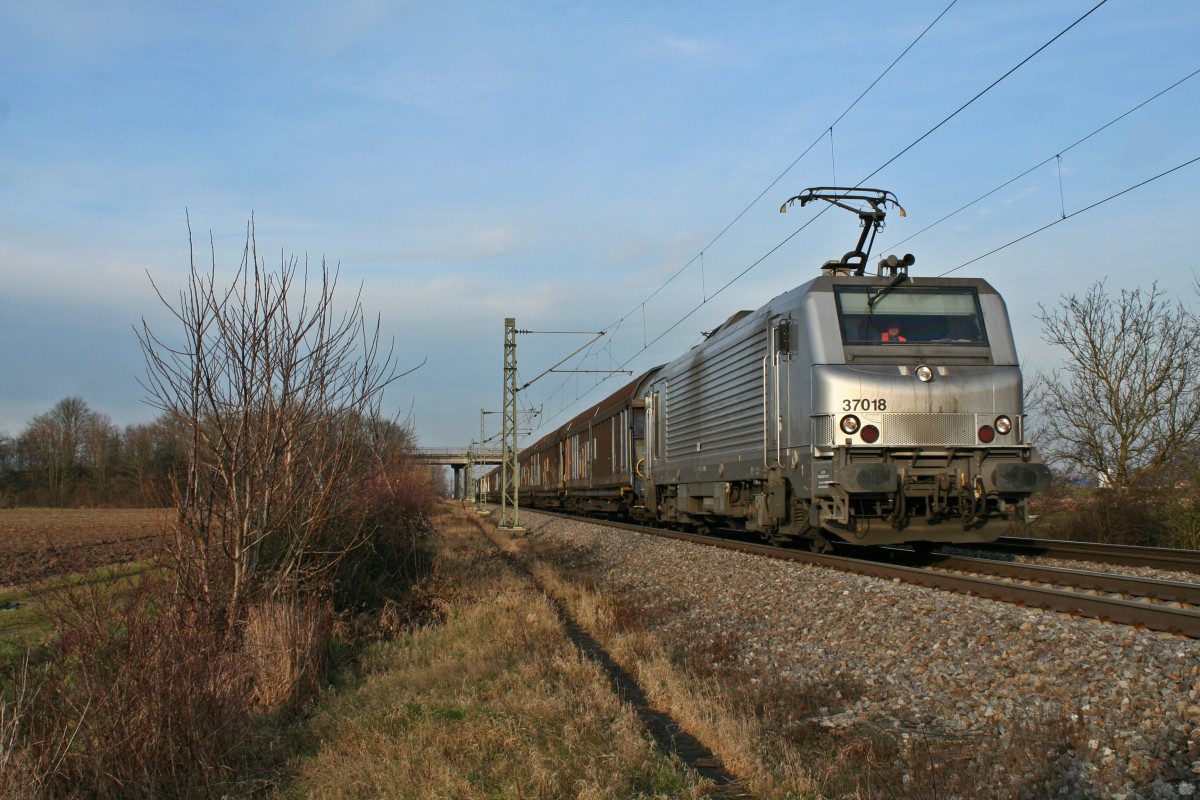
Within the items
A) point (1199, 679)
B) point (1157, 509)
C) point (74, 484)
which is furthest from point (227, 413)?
point (74, 484)

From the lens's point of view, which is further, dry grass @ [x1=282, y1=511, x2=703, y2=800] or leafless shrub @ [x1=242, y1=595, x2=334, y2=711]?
leafless shrub @ [x1=242, y1=595, x2=334, y2=711]

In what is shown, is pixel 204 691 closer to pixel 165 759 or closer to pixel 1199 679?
pixel 165 759

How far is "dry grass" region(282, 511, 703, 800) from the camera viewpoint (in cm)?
499

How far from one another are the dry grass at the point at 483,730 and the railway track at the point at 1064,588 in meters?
3.76

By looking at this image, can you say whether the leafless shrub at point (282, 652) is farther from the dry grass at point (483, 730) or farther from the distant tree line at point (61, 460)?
the distant tree line at point (61, 460)

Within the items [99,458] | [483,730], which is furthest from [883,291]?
[99,458]

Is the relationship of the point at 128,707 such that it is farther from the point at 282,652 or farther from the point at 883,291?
the point at 883,291

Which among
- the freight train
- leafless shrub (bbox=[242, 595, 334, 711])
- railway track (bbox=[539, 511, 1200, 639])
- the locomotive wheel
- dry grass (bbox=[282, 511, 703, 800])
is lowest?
dry grass (bbox=[282, 511, 703, 800])

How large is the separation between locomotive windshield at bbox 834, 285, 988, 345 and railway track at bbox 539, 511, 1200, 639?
8.85ft

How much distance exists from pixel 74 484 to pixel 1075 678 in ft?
156

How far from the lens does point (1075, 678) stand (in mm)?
5707

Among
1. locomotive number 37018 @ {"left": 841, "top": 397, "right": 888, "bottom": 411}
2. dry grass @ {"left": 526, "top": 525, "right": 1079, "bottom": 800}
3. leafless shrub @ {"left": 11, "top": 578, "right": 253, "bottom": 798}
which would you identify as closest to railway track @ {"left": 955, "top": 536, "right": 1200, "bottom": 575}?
locomotive number 37018 @ {"left": 841, "top": 397, "right": 888, "bottom": 411}

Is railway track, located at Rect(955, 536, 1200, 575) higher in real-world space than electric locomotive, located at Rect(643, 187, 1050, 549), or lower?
lower

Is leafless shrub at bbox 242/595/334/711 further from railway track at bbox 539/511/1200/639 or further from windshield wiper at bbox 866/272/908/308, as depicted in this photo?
windshield wiper at bbox 866/272/908/308
